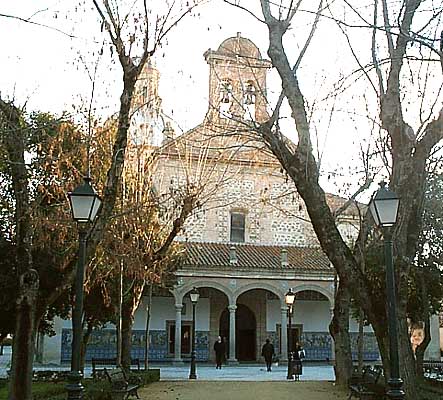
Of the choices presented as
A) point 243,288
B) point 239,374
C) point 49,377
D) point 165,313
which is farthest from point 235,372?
point 49,377

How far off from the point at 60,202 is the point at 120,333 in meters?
6.40

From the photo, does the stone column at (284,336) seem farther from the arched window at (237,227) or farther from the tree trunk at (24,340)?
the tree trunk at (24,340)

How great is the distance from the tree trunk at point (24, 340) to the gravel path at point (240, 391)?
21.9 ft

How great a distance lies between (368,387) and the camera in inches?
581

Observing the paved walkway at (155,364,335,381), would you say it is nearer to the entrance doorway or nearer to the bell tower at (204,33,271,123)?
the entrance doorway

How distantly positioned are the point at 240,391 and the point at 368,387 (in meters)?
4.46

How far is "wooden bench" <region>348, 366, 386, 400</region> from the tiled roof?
16748 millimetres

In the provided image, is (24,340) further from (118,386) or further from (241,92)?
(241,92)

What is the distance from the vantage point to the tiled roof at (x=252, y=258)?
3375cm

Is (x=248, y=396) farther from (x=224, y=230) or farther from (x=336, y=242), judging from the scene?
(x=224, y=230)

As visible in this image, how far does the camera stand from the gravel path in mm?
16641

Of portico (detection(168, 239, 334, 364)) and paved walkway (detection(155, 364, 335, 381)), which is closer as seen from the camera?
paved walkway (detection(155, 364, 335, 381))

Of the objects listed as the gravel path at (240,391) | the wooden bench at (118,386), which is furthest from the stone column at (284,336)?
the wooden bench at (118,386)

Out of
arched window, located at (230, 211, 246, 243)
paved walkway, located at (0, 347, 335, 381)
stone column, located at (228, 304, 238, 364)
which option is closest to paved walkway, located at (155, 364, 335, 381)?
paved walkway, located at (0, 347, 335, 381)
